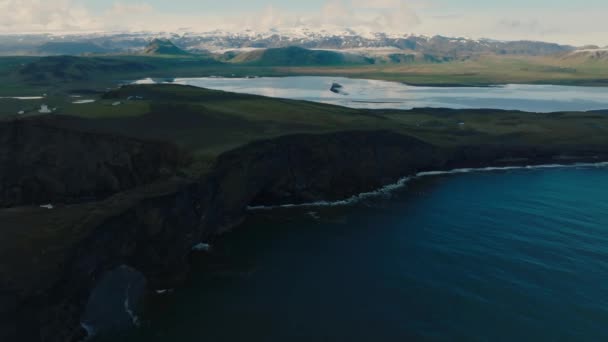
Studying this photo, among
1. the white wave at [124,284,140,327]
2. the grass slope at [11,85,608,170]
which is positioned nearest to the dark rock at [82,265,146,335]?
the white wave at [124,284,140,327]

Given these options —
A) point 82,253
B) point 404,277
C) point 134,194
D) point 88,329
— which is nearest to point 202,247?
point 134,194

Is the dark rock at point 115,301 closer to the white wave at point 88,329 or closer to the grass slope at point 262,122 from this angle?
the white wave at point 88,329

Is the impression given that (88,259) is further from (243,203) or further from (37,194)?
(37,194)

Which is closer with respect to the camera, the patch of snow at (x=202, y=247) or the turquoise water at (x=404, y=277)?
the turquoise water at (x=404, y=277)

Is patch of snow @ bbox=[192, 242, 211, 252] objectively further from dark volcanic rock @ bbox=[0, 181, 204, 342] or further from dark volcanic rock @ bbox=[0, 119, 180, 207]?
dark volcanic rock @ bbox=[0, 119, 180, 207]

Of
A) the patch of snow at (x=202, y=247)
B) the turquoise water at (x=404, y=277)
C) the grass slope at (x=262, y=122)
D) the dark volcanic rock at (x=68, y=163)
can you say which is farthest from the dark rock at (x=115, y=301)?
the grass slope at (x=262, y=122)

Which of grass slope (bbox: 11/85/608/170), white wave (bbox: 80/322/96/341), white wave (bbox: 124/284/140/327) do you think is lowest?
white wave (bbox: 80/322/96/341)
